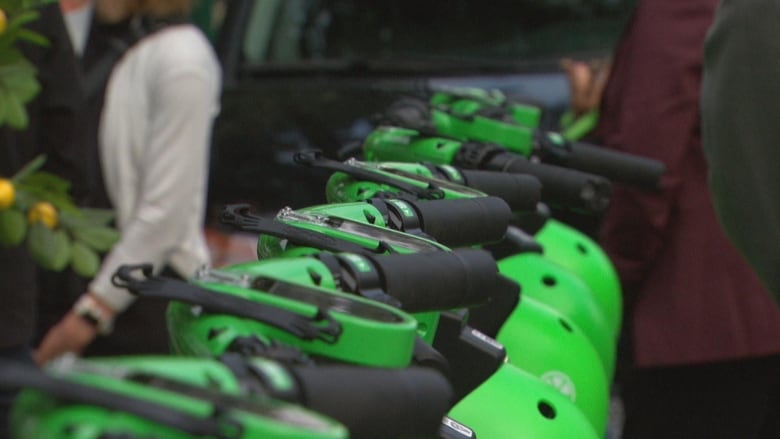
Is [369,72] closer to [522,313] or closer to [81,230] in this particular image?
[522,313]

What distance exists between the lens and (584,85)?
15.1 feet

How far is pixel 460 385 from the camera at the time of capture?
5.54 ft

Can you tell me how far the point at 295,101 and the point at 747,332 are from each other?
2322mm

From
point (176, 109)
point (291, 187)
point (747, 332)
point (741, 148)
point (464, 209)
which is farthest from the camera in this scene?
point (291, 187)

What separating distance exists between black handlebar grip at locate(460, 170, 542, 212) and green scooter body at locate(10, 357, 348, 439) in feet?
3.28

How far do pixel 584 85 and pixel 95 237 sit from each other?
3168 millimetres

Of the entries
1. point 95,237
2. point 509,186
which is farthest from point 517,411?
point 95,237

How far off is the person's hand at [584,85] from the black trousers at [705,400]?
1.36 meters

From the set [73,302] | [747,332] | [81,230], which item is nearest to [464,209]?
[81,230]

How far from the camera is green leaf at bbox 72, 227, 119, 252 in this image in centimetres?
162

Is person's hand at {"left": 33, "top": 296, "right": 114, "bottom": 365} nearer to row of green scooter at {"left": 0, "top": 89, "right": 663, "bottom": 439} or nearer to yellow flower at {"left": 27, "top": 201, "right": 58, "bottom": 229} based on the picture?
row of green scooter at {"left": 0, "top": 89, "right": 663, "bottom": 439}

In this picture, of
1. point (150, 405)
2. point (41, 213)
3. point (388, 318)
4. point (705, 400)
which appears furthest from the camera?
point (705, 400)

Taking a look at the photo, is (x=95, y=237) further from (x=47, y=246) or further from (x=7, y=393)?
(x=7, y=393)

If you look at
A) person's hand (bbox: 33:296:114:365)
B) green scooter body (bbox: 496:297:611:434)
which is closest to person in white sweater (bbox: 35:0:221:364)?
person's hand (bbox: 33:296:114:365)
